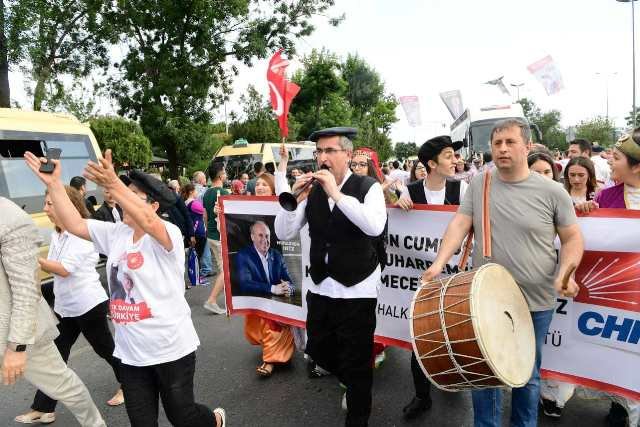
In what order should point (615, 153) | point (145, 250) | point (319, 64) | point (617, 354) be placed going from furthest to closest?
point (319, 64)
point (615, 153)
point (617, 354)
point (145, 250)

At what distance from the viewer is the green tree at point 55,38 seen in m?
12.9

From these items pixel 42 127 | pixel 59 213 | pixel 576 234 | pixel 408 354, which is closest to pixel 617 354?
pixel 576 234

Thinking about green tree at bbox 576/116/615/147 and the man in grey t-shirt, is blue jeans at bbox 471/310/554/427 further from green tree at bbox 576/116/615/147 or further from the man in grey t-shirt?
green tree at bbox 576/116/615/147

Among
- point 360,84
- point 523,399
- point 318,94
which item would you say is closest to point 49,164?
→ point 523,399

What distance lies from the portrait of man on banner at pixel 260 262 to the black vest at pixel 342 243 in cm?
126

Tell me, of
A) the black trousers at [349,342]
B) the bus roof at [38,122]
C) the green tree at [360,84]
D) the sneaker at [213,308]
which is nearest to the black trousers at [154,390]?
the black trousers at [349,342]

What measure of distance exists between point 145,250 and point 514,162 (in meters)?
1.94

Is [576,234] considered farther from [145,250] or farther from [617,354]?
[145,250]

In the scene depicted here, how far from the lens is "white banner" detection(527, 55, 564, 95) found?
1662 cm

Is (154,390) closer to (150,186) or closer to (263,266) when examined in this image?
(150,186)

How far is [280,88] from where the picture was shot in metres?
3.65

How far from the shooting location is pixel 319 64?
32.5m

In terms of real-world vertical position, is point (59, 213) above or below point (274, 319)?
above

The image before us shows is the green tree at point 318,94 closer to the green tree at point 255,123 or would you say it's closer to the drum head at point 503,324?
the green tree at point 255,123
